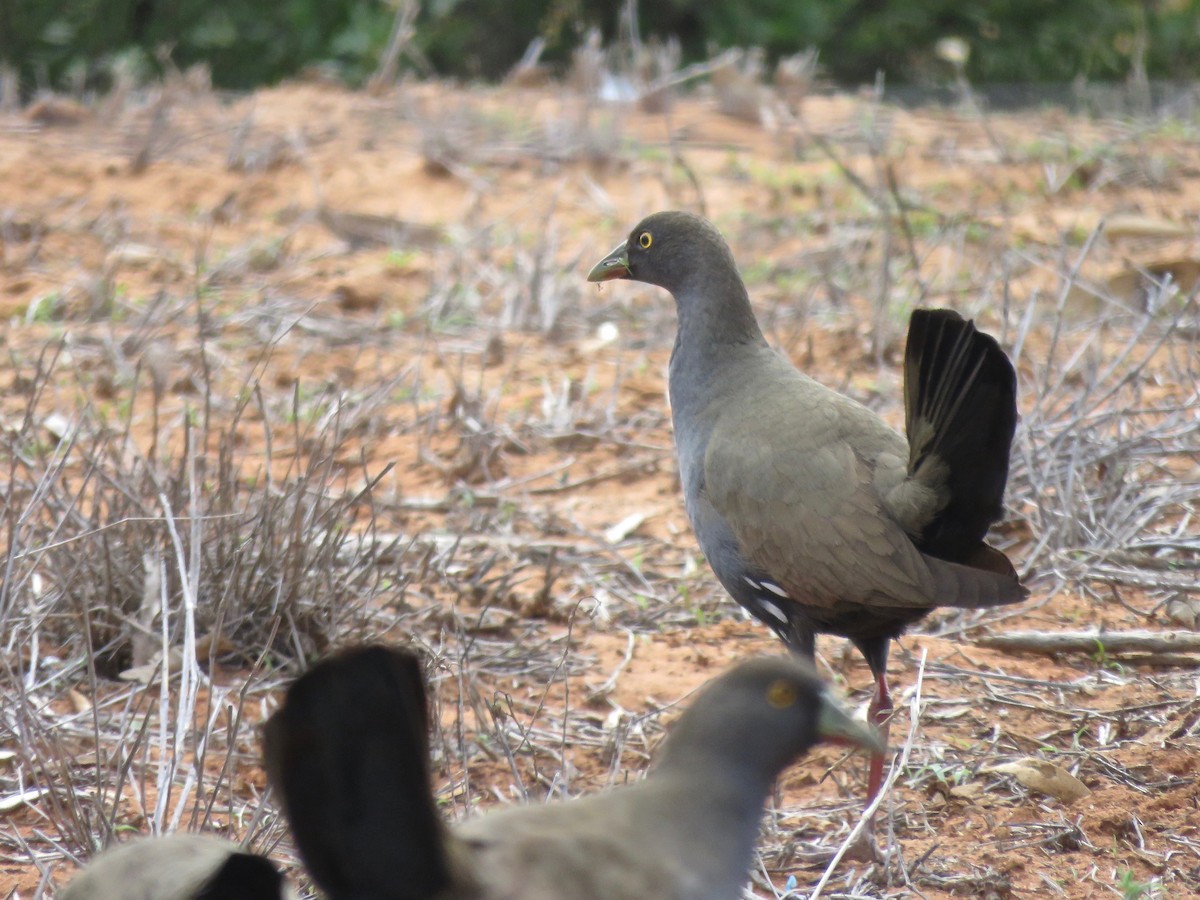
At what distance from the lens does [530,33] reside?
1473cm

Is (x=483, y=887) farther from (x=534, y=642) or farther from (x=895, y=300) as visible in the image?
(x=895, y=300)

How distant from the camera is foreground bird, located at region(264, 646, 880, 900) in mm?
2057

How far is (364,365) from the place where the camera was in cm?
688

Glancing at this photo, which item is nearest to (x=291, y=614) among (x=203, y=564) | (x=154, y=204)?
(x=203, y=564)

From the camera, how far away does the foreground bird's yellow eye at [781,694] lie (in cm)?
257

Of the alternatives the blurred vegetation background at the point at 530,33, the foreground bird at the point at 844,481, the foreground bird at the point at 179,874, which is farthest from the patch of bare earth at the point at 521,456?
the blurred vegetation background at the point at 530,33

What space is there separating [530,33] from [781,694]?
511 inches

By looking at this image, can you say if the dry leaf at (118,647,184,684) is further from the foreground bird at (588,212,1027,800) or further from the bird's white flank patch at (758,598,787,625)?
the bird's white flank patch at (758,598,787,625)

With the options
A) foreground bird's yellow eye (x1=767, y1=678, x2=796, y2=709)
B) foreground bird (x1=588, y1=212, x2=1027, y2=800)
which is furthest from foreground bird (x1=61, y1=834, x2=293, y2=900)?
foreground bird (x1=588, y1=212, x2=1027, y2=800)

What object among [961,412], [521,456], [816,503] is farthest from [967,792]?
[521,456]

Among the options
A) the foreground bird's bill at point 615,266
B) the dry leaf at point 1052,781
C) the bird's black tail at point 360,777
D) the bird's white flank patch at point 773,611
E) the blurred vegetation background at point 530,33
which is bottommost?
the dry leaf at point 1052,781

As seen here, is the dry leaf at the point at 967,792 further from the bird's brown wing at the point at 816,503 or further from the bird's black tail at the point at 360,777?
the bird's black tail at the point at 360,777

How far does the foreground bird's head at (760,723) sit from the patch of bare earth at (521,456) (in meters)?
0.64

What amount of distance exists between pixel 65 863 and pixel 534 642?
1.69m
